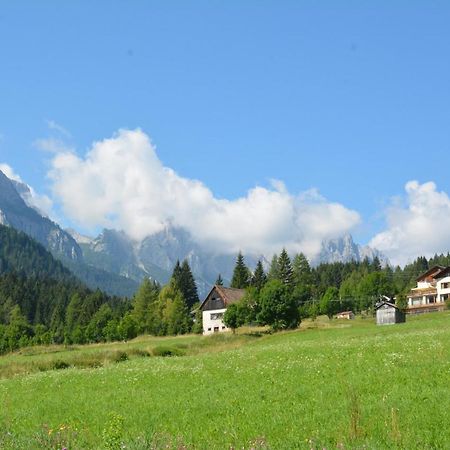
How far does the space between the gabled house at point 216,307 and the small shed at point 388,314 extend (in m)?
44.2

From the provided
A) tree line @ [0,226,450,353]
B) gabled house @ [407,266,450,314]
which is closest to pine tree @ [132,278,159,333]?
tree line @ [0,226,450,353]

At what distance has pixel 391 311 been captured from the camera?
3268 inches

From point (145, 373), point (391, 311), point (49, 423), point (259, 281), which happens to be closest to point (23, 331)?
point (259, 281)

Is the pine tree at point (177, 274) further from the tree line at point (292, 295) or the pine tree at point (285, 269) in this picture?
the pine tree at point (285, 269)

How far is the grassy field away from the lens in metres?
13.6

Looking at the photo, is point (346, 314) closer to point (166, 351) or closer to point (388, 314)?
point (388, 314)

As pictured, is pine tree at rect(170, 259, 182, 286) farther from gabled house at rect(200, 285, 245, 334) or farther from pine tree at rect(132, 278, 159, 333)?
gabled house at rect(200, 285, 245, 334)

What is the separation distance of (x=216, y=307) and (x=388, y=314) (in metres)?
49.1

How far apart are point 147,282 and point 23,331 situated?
110 ft

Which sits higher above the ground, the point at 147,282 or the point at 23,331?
the point at 147,282

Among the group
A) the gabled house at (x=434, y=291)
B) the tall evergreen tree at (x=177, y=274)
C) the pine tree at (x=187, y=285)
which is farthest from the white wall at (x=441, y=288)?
the tall evergreen tree at (x=177, y=274)

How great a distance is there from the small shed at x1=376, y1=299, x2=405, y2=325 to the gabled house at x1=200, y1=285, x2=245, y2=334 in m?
44.2

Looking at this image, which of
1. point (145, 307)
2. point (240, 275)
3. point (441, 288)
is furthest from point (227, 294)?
point (441, 288)

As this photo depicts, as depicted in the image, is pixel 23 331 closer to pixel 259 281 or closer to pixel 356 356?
pixel 259 281
